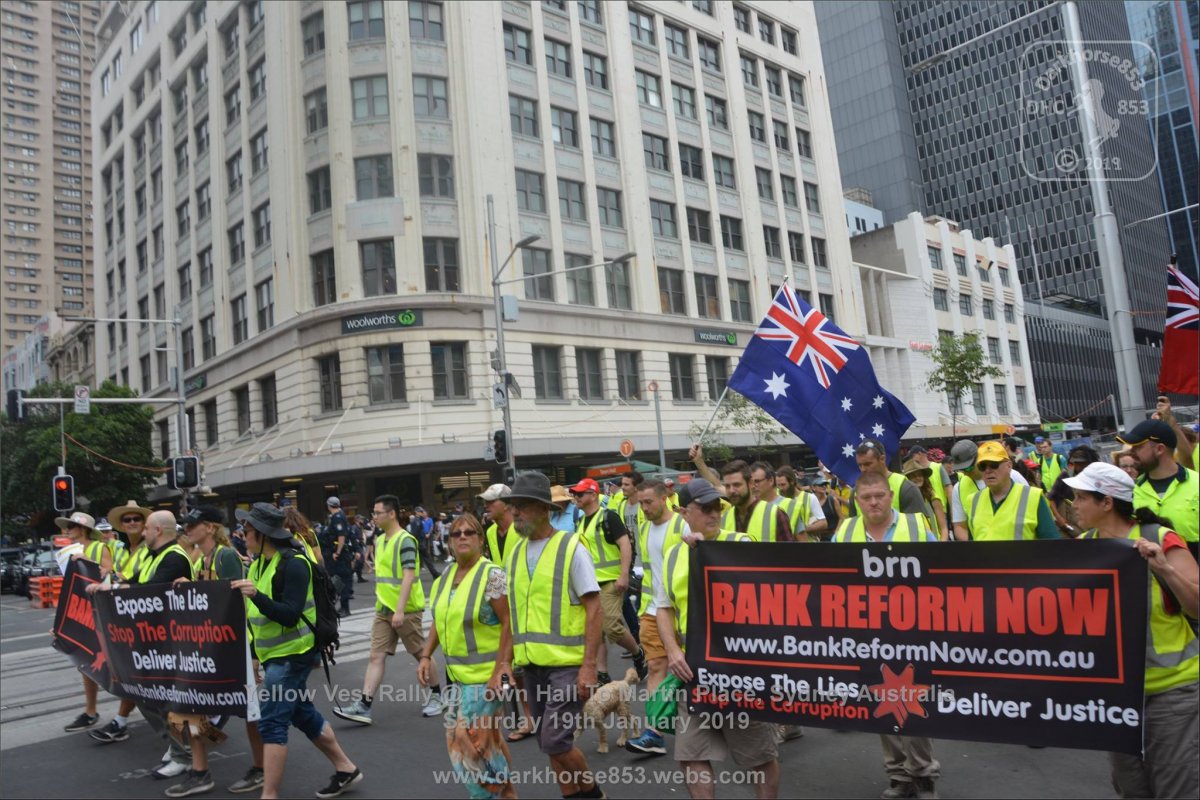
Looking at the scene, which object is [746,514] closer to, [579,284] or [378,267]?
[378,267]

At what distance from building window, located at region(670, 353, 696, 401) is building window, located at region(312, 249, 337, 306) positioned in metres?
14.3

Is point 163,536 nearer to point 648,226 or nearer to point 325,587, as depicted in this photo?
point 325,587

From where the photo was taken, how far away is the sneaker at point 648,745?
6645 mm

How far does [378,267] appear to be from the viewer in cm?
3222

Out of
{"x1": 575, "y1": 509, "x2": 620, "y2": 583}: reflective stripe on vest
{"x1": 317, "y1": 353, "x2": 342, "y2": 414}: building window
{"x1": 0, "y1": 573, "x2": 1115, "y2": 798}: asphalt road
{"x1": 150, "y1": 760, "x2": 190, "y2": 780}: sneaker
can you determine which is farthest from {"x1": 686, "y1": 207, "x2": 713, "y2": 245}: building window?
{"x1": 150, "y1": 760, "x2": 190, "y2": 780}: sneaker

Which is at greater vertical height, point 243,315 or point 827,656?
point 243,315

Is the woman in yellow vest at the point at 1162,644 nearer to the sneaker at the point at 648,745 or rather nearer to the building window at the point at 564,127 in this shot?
the sneaker at the point at 648,745

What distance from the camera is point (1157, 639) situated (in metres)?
3.91

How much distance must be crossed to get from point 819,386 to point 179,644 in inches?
240

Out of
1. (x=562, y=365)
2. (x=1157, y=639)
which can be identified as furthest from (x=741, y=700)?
(x=562, y=365)

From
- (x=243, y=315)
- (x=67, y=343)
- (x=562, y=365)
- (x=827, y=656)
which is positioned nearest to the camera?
(x=827, y=656)

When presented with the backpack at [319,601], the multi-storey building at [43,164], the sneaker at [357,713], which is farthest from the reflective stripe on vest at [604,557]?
the multi-storey building at [43,164]

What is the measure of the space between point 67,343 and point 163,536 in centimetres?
7217

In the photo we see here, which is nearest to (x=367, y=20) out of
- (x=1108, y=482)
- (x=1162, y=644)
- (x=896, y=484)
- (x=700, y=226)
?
(x=700, y=226)
